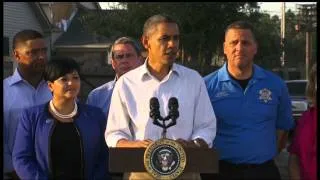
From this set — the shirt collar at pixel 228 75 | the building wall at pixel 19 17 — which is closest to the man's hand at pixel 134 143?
the shirt collar at pixel 228 75

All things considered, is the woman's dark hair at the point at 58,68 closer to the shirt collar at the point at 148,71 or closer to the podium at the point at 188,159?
the shirt collar at the point at 148,71

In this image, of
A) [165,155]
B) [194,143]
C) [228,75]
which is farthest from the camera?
[228,75]

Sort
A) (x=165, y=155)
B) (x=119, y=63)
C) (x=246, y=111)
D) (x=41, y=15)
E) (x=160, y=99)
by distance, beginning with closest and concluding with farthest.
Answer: (x=165, y=155) → (x=160, y=99) → (x=246, y=111) → (x=119, y=63) → (x=41, y=15)

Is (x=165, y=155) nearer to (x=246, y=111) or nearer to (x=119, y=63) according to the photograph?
(x=246, y=111)

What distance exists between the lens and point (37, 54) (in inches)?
175

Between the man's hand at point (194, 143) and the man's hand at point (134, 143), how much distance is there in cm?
19

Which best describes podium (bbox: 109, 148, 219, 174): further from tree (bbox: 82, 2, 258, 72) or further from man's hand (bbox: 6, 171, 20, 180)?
tree (bbox: 82, 2, 258, 72)

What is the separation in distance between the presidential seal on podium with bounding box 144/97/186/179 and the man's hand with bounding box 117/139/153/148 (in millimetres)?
86

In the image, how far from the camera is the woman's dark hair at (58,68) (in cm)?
402

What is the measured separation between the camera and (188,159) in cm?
353

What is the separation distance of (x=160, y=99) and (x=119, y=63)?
1.34 metres

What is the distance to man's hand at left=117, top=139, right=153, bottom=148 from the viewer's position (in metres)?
3.58

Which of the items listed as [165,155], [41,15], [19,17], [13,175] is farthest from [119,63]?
[41,15]

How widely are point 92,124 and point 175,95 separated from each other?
66 centimetres
